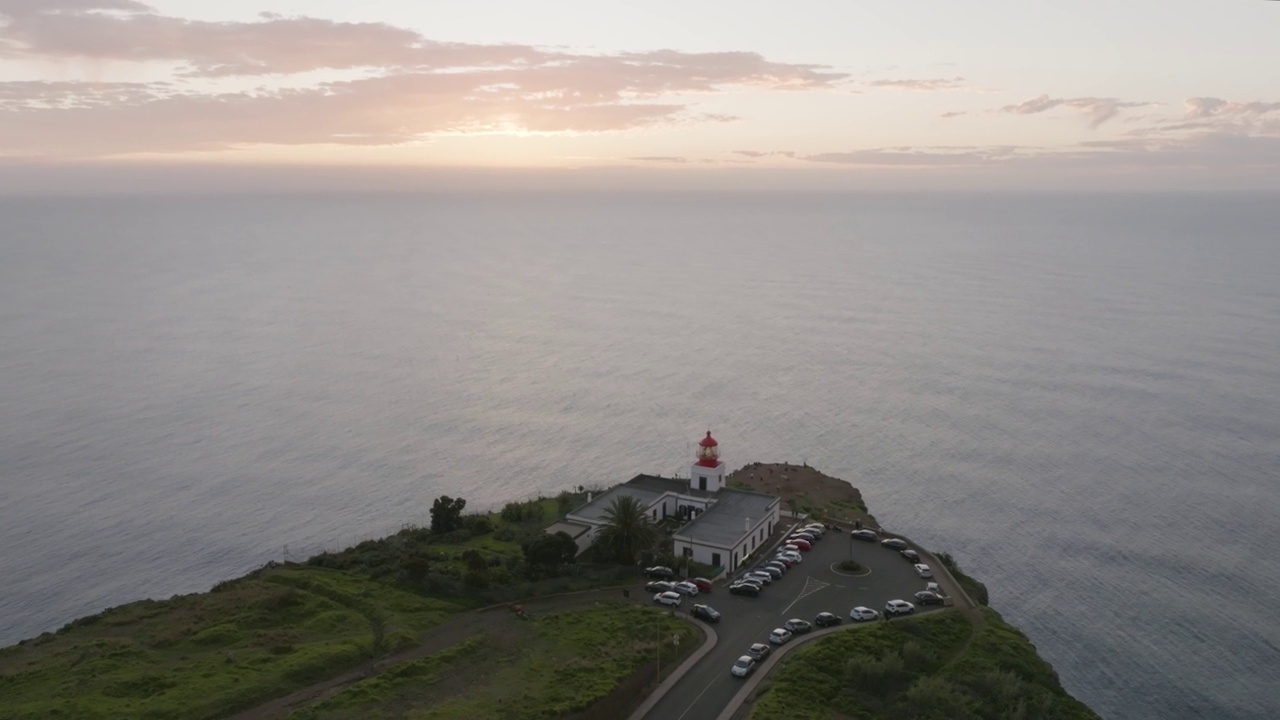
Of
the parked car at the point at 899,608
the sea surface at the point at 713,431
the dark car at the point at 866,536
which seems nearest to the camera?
the parked car at the point at 899,608

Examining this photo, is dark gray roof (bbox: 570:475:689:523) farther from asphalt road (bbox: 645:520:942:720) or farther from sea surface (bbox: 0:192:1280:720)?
sea surface (bbox: 0:192:1280:720)

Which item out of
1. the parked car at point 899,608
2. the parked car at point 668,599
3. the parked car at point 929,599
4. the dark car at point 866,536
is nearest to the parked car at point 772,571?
the parked car at point 668,599

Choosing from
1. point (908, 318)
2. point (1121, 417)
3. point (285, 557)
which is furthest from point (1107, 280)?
point (285, 557)

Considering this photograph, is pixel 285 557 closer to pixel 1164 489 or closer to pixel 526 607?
pixel 526 607

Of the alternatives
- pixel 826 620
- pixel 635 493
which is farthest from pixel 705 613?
pixel 635 493

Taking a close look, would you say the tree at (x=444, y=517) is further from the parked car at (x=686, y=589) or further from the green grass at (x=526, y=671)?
Answer: the parked car at (x=686, y=589)

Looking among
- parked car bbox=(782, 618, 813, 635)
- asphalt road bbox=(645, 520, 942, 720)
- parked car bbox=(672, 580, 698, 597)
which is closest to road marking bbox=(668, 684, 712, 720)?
asphalt road bbox=(645, 520, 942, 720)
